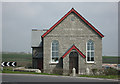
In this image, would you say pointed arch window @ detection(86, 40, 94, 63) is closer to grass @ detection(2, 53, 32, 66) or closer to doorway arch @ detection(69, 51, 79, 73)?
doorway arch @ detection(69, 51, 79, 73)

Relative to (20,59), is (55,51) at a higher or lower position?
higher

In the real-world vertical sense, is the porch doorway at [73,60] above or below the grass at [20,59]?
above

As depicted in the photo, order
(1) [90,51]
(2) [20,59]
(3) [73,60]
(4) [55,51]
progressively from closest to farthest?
(3) [73,60] < (1) [90,51] < (4) [55,51] < (2) [20,59]

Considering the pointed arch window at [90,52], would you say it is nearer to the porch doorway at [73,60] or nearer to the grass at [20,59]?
the porch doorway at [73,60]

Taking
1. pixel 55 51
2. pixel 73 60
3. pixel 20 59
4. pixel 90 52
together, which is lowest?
pixel 20 59

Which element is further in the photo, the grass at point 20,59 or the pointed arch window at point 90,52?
the grass at point 20,59

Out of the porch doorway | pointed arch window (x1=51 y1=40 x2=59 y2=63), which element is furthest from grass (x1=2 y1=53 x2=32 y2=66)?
the porch doorway

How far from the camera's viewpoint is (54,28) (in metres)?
30.2

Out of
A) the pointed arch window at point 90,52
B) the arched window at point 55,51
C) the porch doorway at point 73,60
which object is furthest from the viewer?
the arched window at point 55,51

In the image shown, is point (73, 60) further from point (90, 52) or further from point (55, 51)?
point (55, 51)

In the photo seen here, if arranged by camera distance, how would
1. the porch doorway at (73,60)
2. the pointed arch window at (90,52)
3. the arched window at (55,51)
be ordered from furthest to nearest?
the arched window at (55,51)
the pointed arch window at (90,52)
the porch doorway at (73,60)

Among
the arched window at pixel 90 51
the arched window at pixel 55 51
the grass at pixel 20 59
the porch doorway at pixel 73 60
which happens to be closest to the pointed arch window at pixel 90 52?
the arched window at pixel 90 51

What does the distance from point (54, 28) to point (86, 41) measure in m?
4.99

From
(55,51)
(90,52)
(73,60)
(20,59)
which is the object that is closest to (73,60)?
(73,60)
